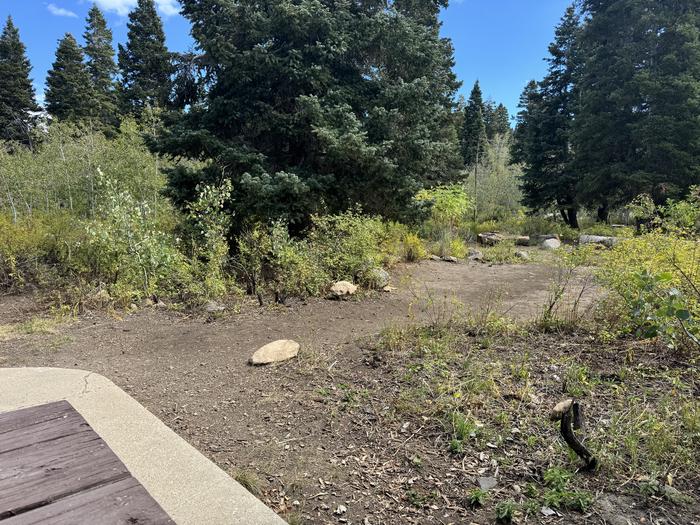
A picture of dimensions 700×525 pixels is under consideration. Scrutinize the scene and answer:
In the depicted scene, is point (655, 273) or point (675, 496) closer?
point (675, 496)

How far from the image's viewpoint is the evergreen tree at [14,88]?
65.9 ft

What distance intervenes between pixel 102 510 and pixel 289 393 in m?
2.15

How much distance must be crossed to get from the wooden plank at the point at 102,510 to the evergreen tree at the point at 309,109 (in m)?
4.93

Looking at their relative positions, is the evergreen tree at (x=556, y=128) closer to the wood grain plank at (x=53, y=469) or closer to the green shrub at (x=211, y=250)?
the green shrub at (x=211, y=250)

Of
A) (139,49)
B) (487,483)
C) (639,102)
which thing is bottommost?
(487,483)

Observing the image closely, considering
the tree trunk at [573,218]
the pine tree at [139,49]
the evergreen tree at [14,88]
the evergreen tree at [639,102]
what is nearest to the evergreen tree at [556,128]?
the tree trunk at [573,218]

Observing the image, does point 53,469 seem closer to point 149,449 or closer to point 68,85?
point 149,449

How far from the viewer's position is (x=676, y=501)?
1.73 metres

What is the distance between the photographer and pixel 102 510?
0.82 meters

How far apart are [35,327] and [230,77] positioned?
4350mm

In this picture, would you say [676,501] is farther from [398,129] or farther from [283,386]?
[398,129]

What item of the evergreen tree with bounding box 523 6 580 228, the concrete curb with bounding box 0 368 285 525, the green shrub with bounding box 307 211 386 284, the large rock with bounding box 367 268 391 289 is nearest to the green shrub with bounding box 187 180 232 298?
the green shrub with bounding box 307 211 386 284

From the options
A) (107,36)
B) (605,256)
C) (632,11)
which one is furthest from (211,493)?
(107,36)

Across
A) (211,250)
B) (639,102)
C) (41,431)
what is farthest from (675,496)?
(639,102)
